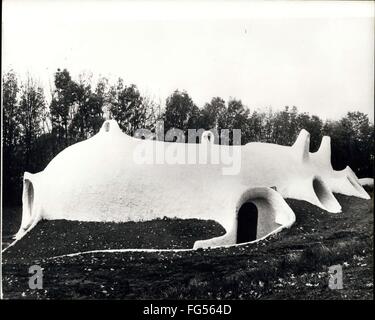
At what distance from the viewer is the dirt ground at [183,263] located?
449 inches

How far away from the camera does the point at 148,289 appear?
11430mm

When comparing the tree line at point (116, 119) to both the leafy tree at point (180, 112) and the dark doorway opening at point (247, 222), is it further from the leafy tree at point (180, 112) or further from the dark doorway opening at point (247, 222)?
the dark doorway opening at point (247, 222)

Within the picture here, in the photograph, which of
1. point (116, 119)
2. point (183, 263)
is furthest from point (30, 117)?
point (183, 263)

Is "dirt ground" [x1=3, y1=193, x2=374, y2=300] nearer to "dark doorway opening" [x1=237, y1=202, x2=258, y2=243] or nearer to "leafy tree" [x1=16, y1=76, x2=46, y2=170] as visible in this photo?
"dark doorway opening" [x1=237, y1=202, x2=258, y2=243]

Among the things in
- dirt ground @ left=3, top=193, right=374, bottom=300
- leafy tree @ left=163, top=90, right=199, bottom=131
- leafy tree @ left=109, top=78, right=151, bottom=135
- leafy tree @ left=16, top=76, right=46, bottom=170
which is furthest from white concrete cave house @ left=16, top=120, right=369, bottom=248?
leafy tree @ left=16, top=76, right=46, bottom=170

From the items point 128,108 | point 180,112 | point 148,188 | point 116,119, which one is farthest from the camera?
point 116,119

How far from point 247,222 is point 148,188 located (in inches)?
115

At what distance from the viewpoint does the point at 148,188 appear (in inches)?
523

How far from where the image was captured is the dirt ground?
11414 mm

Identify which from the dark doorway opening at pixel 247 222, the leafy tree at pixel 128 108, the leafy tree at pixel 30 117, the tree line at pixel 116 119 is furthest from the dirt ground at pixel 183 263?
the leafy tree at pixel 128 108

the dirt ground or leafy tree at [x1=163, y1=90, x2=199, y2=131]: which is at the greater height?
leafy tree at [x1=163, y1=90, x2=199, y2=131]

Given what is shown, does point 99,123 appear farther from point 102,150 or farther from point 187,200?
point 187,200

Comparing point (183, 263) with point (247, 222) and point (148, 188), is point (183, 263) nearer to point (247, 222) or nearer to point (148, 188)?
point (148, 188)

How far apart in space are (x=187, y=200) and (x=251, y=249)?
233cm
